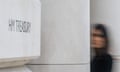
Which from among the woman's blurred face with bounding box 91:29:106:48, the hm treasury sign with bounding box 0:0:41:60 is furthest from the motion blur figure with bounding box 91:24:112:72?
the hm treasury sign with bounding box 0:0:41:60

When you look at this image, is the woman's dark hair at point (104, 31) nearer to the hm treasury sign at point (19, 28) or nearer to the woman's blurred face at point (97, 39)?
the woman's blurred face at point (97, 39)

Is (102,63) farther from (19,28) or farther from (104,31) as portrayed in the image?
(19,28)

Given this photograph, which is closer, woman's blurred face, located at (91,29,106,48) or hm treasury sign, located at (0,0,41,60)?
hm treasury sign, located at (0,0,41,60)

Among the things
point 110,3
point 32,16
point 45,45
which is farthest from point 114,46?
point 32,16

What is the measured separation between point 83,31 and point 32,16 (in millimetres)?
369

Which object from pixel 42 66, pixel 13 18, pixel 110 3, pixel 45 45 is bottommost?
pixel 42 66

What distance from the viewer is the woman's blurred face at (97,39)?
1315 mm

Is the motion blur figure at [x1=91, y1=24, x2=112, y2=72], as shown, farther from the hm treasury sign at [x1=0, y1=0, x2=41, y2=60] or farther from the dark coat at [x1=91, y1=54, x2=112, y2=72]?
the hm treasury sign at [x1=0, y1=0, x2=41, y2=60]

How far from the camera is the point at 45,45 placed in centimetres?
92

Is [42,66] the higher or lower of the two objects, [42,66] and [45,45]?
the lower

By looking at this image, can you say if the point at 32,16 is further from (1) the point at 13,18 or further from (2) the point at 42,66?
(2) the point at 42,66

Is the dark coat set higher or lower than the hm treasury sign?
lower

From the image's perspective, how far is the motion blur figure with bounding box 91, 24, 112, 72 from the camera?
1351 mm

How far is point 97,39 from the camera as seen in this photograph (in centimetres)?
132
